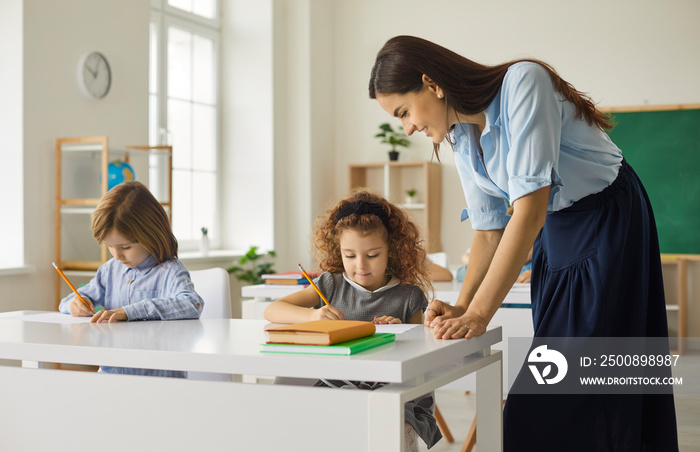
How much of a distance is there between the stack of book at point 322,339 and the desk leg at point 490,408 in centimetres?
28

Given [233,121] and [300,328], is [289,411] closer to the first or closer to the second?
[300,328]

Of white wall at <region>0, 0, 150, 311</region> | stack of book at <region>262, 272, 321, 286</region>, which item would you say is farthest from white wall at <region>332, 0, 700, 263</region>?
stack of book at <region>262, 272, 321, 286</region>

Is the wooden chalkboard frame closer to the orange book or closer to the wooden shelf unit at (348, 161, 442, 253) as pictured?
the wooden shelf unit at (348, 161, 442, 253)

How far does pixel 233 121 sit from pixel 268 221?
0.86 meters

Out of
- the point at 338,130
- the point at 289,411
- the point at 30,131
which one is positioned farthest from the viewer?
the point at 338,130

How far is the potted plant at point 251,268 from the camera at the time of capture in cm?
530

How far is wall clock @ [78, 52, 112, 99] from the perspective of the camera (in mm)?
4168

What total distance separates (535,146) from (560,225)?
0.72 feet

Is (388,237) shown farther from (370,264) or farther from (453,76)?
(453,76)

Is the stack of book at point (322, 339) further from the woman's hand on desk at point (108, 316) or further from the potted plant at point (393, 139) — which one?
the potted plant at point (393, 139)

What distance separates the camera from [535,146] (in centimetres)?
128

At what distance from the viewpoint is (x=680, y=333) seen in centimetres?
512

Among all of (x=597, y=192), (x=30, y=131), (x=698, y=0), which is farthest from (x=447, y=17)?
(x=597, y=192)

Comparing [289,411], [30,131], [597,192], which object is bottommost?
[289,411]
